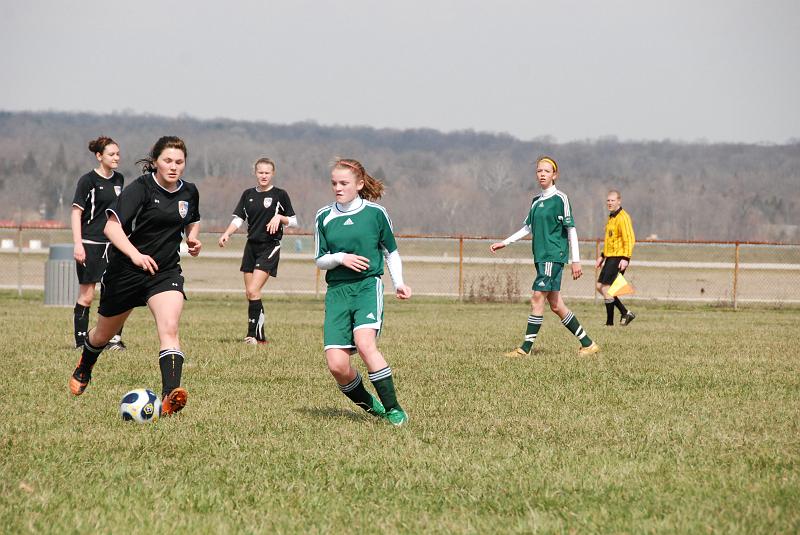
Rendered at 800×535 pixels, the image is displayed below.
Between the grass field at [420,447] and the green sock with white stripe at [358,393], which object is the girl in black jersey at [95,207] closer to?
the grass field at [420,447]

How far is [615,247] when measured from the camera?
17094 millimetres

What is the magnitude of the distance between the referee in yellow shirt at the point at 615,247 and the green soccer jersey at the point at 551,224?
521 centimetres

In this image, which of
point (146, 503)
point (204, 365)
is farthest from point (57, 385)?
point (146, 503)

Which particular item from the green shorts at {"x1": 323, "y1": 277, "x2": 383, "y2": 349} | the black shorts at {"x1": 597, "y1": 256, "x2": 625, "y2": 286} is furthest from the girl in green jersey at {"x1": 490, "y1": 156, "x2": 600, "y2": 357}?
the black shorts at {"x1": 597, "y1": 256, "x2": 625, "y2": 286}

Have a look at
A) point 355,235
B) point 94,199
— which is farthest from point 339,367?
point 94,199

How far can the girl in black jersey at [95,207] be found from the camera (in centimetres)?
1097

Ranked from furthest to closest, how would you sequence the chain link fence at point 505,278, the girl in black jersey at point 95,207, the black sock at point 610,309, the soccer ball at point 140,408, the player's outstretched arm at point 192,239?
the chain link fence at point 505,278 < the black sock at point 610,309 < the girl in black jersey at point 95,207 < the player's outstretched arm at point 192,239 < the soccer ball at point 140,408

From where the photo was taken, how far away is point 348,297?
23.1 feet

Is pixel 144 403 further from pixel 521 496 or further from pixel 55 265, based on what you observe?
pixel 55 265

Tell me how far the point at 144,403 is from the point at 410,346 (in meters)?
5.91

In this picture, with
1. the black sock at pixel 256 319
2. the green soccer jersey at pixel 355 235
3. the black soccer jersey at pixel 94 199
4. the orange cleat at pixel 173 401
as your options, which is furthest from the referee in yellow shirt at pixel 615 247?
the orange cleat at pixel 173 401

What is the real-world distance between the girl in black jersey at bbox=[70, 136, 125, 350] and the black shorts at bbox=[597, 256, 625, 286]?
8764 millimetres

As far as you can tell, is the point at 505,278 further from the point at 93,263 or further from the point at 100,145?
the point at 100,145

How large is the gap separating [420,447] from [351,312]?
1230mm
